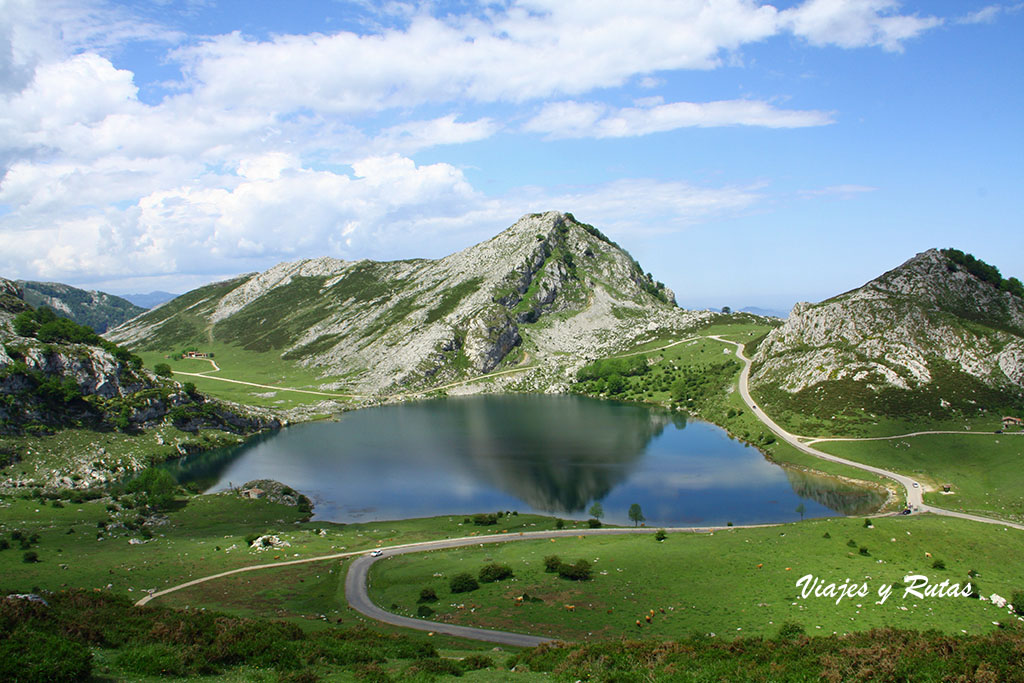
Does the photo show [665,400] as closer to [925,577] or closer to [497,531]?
[497,531]

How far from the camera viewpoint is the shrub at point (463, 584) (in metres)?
52.7

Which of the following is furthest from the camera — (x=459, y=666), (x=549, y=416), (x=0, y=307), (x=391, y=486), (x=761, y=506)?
(x=549, y=416)

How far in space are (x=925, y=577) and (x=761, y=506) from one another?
3474 cm

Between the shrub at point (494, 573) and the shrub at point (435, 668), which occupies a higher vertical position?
the shrub at point (435, 668)

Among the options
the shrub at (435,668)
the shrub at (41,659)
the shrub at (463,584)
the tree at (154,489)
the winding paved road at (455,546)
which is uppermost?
the shrub at (41,659)

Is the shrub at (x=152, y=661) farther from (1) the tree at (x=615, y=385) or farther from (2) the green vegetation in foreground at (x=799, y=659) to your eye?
(1) the tree at (x=615, y=385)

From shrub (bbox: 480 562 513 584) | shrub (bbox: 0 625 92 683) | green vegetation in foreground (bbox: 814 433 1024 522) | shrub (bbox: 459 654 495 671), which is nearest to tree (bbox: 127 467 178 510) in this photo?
shrub (bbox: 480 562 513 584)

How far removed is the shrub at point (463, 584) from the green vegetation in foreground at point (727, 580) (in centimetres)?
74

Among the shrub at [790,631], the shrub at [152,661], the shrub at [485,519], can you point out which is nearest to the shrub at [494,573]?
the shrub at [485,519]

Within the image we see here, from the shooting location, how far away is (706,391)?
6309 inches

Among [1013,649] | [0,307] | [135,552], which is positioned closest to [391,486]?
[135,552]

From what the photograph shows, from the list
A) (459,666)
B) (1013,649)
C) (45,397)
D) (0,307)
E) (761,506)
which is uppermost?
(0,307)

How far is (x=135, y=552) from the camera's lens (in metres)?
66.2

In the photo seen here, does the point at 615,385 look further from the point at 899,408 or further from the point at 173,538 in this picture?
the point at 173,538
